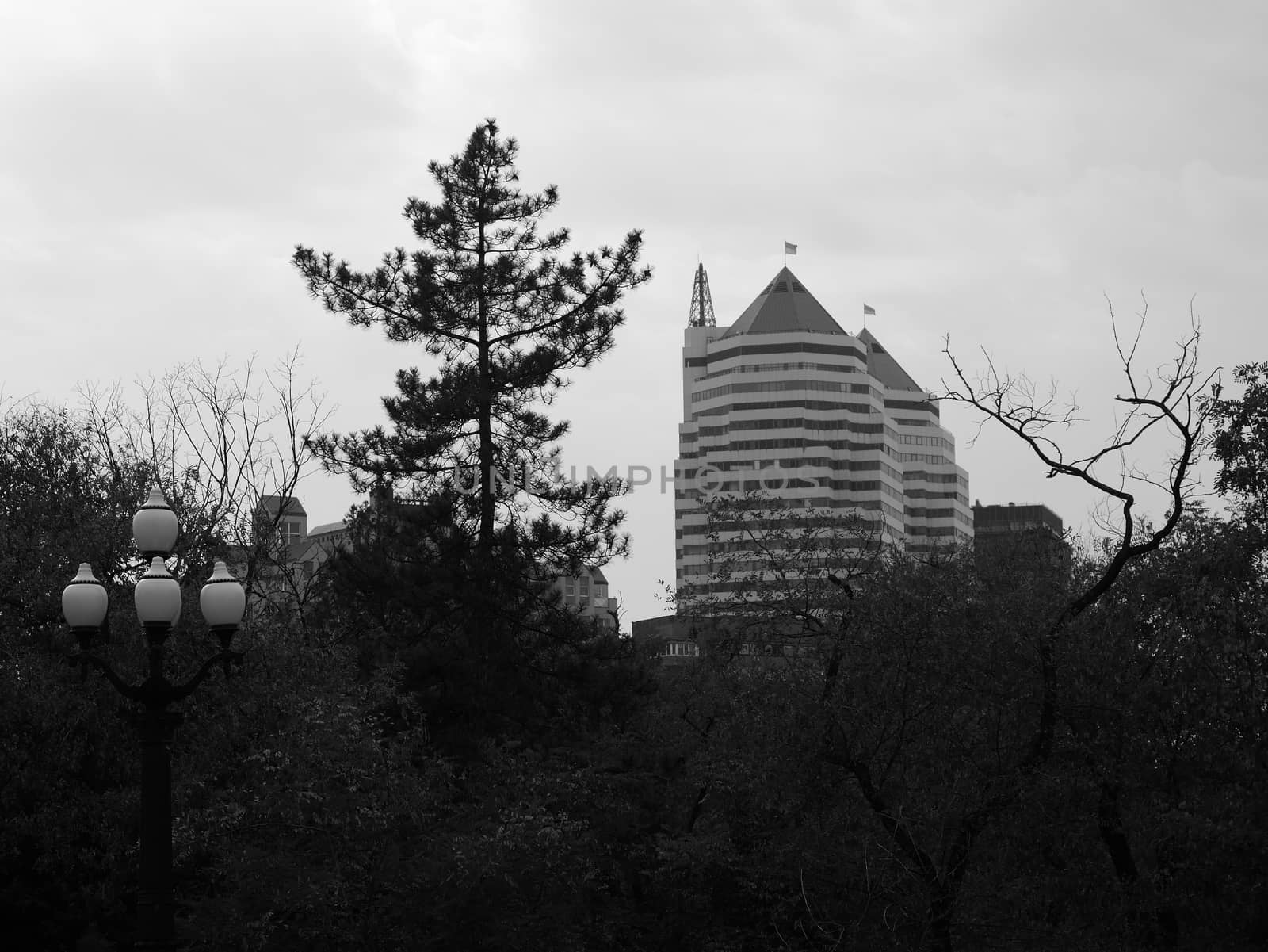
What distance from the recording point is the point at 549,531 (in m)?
36.3

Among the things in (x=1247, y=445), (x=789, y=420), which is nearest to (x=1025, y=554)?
(x=1247, y=445)

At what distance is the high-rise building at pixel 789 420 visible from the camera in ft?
589

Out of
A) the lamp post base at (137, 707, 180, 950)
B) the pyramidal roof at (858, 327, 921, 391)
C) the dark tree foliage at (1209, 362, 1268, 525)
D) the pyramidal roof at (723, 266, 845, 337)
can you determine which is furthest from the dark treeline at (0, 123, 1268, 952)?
the pyramidal roof at (858, 327, 921, 391)

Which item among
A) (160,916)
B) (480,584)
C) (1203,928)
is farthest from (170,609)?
(480,584)

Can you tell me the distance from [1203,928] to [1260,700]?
3690 mm

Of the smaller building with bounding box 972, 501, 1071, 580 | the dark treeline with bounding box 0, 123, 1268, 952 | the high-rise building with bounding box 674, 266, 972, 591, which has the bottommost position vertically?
the dark treeline with bounding box 0, 123, 1268, 952

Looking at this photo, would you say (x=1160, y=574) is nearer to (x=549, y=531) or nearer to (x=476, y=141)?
(x=549, y=531)

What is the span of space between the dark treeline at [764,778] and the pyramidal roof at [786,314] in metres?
153

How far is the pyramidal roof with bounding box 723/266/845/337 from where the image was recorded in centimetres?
18188

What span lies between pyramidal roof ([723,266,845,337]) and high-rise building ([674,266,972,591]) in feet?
0.31

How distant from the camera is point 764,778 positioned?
19531 mm

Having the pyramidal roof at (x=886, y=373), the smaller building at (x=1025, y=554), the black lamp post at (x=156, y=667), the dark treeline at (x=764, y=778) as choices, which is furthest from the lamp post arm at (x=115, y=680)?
the pyramidal roof at (x=886, y=373)

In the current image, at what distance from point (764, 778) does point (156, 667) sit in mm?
8994

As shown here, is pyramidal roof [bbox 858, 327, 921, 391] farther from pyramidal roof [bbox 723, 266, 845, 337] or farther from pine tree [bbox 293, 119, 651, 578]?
pine tree [bbox 293, 119, 651, 578]
